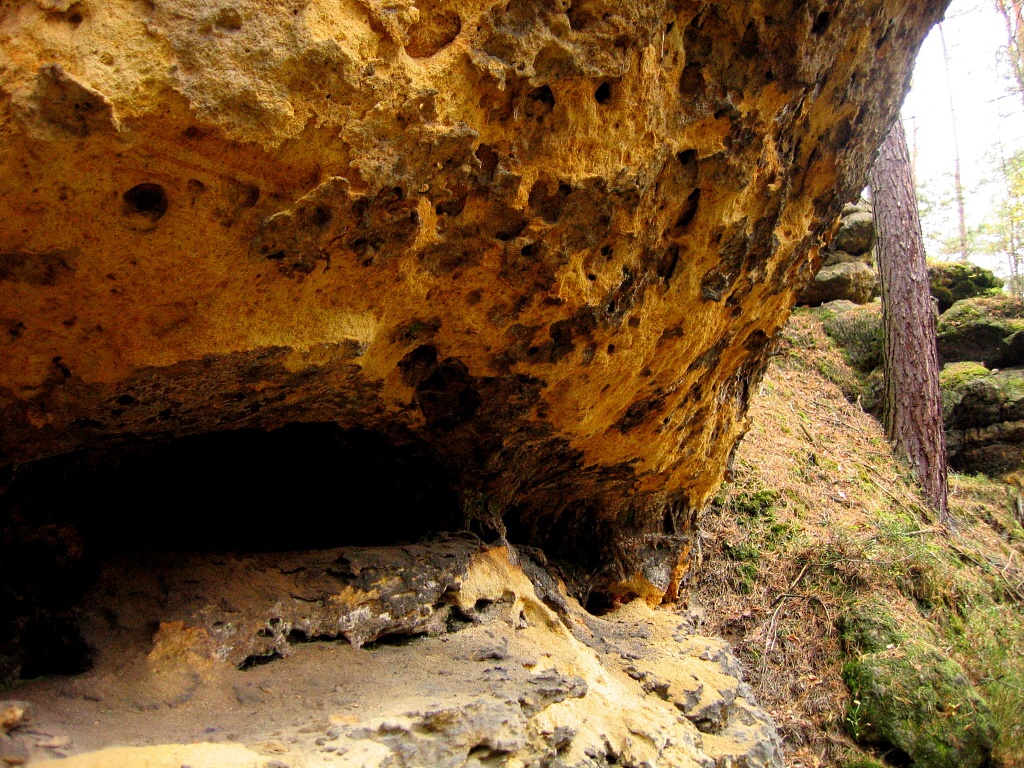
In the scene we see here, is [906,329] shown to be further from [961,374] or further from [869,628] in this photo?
[869,628]

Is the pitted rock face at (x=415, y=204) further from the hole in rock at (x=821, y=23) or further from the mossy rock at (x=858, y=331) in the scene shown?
the mossy rock at (x=858, y=331)

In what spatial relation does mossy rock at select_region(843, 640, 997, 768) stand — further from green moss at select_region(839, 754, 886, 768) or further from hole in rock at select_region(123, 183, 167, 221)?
hole in rock at select_region(123, 183, 167, 221)

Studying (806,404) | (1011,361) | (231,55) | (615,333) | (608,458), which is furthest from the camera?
(1011,361)

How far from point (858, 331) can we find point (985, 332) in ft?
7.15

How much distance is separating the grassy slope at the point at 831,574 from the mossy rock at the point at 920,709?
14 centimetres

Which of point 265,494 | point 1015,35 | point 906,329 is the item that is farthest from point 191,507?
point 1015,35

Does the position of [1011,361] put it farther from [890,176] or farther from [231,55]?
[231,55]

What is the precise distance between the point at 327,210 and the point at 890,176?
9222 mm

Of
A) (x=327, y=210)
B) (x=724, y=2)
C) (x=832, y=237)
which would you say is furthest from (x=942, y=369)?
(x=327, y=210)

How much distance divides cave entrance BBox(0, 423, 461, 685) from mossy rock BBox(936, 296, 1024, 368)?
10.2m

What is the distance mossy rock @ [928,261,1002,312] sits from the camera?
1166cm

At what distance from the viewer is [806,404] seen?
899cm

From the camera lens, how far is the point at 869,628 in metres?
5.70

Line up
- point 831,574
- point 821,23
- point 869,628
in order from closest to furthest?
point 821,23, point 869,628, point 831,574
